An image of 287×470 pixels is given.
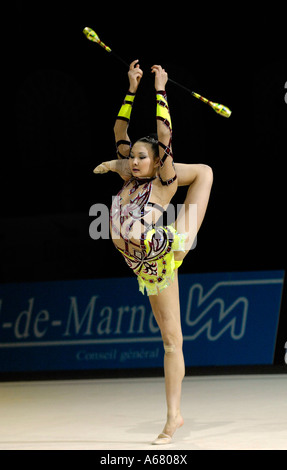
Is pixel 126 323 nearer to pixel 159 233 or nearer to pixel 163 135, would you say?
pixel 159 233

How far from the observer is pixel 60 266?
724 centimetres

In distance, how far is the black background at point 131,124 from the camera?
7.09 metres

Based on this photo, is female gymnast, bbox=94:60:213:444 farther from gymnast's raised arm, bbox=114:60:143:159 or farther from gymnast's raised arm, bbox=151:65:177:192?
gymnast's raised arm, bbox=114:60:143:159

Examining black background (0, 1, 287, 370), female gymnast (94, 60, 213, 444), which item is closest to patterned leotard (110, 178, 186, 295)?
female gymnast (94, 60, 213, 444)

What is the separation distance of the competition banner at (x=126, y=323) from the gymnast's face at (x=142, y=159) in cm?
319

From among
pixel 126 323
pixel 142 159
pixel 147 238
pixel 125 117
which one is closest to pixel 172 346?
pixel 147 238

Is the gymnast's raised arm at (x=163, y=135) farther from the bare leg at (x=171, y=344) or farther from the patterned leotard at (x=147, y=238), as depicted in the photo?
the bare leg at (x=171, y=344)

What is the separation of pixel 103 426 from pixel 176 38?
4708 mm

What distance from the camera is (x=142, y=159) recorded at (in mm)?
3447

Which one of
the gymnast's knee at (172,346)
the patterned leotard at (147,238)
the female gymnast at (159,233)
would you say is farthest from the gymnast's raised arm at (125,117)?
the gymnast's knee at (172,346)

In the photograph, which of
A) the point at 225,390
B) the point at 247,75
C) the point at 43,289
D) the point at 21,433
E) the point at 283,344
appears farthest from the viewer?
the point at 247,75

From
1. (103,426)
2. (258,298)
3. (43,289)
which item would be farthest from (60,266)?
(103,426)

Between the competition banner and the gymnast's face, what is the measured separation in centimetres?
319

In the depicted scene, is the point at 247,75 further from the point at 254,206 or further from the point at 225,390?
the point at 225,390
